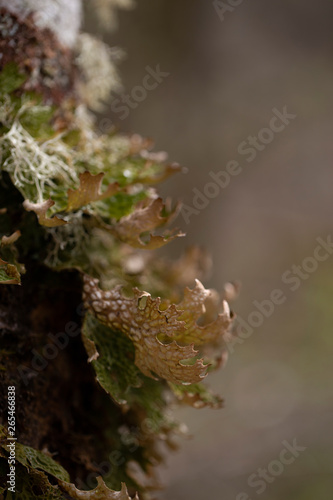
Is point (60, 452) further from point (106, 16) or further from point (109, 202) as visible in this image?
point (106, 16)

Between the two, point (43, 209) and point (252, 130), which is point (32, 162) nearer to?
point (43, 209)

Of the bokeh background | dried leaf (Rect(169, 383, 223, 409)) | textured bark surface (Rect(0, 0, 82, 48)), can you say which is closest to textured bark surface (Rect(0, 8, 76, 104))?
textured bark surface (Rect(0, 0, 82, 48))

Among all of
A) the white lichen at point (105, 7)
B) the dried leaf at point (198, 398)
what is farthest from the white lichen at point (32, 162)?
the white lichen at point (105, 7)

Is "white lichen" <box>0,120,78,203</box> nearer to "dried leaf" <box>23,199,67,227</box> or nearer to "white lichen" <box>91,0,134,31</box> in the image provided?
"dried leaf" <box>23,199,67,227</box>

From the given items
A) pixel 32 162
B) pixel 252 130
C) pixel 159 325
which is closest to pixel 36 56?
pixel 32 162

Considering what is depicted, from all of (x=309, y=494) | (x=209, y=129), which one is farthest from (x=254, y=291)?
(x=309, y=494)

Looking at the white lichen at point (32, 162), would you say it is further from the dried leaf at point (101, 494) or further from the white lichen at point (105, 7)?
the white lichen at point (105, 7)
